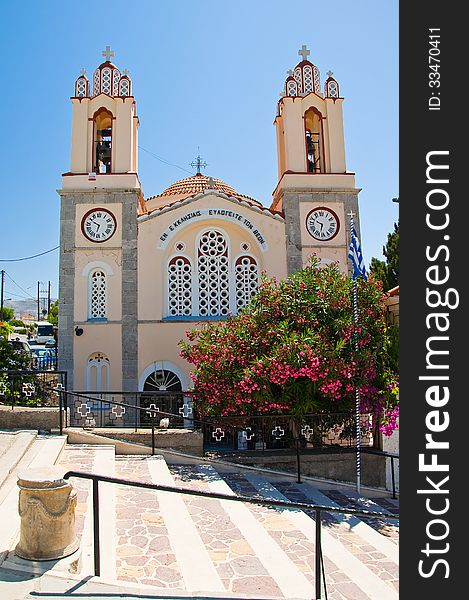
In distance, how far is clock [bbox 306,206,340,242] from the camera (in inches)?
649

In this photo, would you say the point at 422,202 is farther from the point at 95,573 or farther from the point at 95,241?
the point at 95,241

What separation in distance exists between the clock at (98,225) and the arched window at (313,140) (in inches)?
265

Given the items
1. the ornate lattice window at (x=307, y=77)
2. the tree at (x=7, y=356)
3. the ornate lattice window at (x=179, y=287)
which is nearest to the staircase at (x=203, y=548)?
the tree at (x=7, y=356)

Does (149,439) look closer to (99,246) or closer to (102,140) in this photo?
(99,246)

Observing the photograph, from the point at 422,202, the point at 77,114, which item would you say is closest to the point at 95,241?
the point at 77,114

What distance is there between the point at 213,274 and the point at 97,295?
3.54m

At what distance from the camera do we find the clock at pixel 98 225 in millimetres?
15859

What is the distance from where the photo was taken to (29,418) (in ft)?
32.2

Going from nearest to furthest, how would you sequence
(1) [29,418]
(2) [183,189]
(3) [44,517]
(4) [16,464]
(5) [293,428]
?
(3) [44,517] → (4) [16,464] → (1) [29,418] → (5) [293,428] → (2) [183,189]

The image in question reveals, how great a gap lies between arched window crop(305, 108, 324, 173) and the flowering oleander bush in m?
7.42

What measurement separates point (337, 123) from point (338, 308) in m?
8.77

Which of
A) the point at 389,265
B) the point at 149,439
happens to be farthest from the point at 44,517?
the point at 389,265

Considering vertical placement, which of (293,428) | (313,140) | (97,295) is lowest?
(293,428)

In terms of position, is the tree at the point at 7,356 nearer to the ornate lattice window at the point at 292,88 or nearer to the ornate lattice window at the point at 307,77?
the ornate lattice window at the point at 292,88
